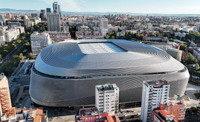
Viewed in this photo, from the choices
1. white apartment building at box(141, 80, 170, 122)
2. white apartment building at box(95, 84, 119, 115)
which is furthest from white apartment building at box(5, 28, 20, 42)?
white apartment building at box(141, 80, 170, 122)

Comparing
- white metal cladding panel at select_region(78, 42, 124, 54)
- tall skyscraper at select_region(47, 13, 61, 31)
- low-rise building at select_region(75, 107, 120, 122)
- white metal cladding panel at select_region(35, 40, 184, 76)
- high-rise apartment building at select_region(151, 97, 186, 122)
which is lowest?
high-rise apartment building at select_region(151, 97, 186, 122)

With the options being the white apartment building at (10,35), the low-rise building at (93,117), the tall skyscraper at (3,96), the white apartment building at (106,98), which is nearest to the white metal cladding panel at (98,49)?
the white apartment building at (106,98)

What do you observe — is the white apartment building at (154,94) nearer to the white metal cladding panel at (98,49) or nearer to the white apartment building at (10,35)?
the white metal cladding panel at (98,49)

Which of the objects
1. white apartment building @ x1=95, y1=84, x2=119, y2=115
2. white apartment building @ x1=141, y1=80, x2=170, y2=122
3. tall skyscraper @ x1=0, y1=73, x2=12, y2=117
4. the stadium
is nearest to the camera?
white apartment building @ x1=95, y1=84, x2=119, y2=115

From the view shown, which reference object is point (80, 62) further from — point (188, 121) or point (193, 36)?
point (193, 36)

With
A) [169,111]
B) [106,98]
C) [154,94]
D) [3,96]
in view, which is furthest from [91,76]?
[3,96]

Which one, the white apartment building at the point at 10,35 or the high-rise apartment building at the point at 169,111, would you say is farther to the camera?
the white apartment building at the point at 10,35

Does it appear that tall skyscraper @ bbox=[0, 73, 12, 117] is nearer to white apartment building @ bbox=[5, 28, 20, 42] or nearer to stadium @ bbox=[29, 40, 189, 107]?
stadium @ bbox=[29, 40, 189, 107]

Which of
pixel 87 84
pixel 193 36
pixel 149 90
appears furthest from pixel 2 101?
pixel 193 36

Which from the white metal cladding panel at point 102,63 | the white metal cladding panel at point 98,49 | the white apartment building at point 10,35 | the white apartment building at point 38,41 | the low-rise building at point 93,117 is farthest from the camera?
the white apartment building at point 10,35
